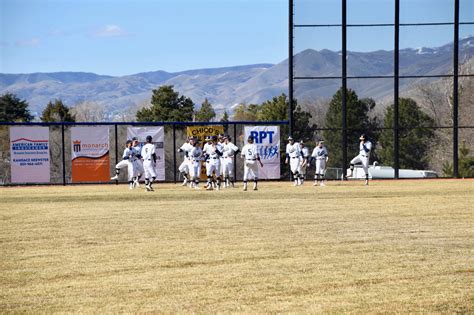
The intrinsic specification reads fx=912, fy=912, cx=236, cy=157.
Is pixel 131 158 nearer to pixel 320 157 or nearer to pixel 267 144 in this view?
pixel 267 144

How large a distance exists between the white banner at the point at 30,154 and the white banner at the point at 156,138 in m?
3.69

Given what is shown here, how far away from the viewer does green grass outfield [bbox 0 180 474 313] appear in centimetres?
1187

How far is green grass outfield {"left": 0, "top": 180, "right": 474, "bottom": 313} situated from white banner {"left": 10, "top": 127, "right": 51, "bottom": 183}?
10.7 m

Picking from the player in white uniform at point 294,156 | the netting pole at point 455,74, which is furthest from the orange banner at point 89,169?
the netting pole at point 455,74

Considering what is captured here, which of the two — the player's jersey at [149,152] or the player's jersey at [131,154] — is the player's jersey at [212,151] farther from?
the player's jersey at [131,154]

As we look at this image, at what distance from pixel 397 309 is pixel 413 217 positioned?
11798 millimetres

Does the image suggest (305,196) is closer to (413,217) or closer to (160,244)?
(413,217)

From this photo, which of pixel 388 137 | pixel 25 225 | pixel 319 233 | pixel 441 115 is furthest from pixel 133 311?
pixel 441 115

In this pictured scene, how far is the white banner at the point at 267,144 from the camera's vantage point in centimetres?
4038

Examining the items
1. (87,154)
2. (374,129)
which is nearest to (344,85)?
(374,129)

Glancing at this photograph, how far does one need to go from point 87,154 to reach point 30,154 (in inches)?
94.8

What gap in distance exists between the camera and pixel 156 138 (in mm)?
40156

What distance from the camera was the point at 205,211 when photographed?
24891 millimetres

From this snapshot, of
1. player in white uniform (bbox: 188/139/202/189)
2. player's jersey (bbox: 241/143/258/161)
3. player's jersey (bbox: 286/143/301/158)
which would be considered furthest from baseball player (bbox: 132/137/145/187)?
player's jersey (bbox: 286/143/301/158)
